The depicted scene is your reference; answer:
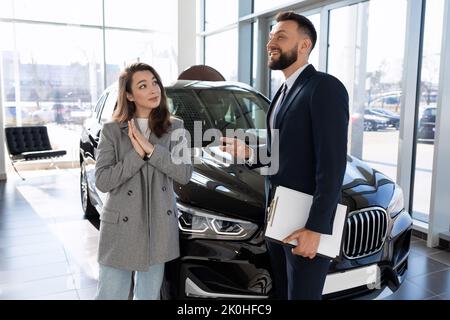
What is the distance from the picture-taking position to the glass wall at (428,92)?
3889 millimetres

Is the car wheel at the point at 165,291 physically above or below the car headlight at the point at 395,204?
below

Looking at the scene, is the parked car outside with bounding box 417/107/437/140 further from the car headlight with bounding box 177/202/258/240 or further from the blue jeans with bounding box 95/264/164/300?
the blue jeans with bounding box 95/264/164/300

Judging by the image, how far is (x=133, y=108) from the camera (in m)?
1.76

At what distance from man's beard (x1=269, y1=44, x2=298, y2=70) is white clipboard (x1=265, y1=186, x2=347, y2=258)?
432 millimetres

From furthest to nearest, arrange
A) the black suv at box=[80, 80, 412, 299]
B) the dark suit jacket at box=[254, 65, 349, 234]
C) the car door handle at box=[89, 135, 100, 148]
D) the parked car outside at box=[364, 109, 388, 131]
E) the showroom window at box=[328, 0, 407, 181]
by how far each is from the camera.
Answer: the parked car outside at box=[364, 109, 388, 131] < the showroom window at box=[328, 0, 407, 181] < the car door handle at box=[89, 135, 100, 148] < the black suv at box=[80, 80, 412, 299] < the dark suit jacket at box=[254, 65, 349, 234]

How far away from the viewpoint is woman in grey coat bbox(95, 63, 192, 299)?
64.9 inches

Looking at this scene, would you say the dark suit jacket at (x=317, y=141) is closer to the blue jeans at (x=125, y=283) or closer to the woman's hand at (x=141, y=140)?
the woman's hand at (x=141, y=140)

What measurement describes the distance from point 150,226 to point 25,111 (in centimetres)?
669

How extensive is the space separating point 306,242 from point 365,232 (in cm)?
69

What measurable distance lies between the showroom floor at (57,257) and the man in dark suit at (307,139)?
1.53 meters

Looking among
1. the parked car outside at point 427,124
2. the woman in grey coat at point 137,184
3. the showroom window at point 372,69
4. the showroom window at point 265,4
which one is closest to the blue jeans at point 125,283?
the woman in grey coat at point 137,184

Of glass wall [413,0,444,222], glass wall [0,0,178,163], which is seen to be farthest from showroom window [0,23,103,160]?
glass wall [413,0,444,222]
